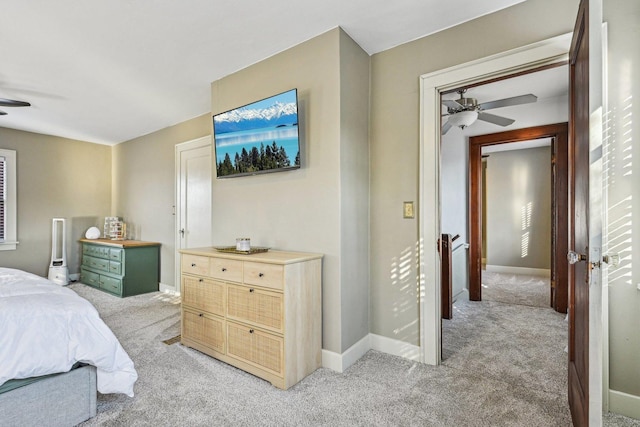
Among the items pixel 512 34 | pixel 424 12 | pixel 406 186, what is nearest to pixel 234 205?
pixel 406 186

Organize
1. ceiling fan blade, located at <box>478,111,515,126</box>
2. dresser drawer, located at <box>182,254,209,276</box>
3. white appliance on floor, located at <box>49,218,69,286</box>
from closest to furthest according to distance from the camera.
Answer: dresser drawer, located at <box>182,254,209,276</box> → ceiling fan blade, located at <box>478,111,515,126</box> → white appliance on floor, located at <box>49,218,69,286</box>

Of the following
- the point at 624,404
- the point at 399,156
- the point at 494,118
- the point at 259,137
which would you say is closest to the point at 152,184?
the point at 259,137

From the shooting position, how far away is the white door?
4.18m

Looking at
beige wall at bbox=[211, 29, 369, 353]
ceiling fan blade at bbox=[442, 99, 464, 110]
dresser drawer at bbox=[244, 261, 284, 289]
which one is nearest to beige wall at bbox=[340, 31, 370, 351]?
beige wall at bbox=[211, 29, 369, 353]

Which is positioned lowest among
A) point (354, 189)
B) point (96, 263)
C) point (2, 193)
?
point (96, 263)

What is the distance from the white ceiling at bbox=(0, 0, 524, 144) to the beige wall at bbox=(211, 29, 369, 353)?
0.18 meters

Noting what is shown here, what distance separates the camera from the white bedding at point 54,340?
4.95ft

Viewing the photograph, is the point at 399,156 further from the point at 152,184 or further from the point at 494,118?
the point at 152,184

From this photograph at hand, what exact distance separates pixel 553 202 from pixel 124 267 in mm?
5735

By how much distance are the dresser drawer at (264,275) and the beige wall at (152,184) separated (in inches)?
103

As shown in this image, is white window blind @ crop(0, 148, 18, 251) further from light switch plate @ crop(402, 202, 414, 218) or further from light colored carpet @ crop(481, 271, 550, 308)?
light colored carpet @ crop(481, 271, 550, 308)

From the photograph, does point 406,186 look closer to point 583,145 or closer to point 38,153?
point 583,145

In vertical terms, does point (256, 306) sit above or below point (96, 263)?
above

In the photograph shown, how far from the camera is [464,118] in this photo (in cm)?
323
